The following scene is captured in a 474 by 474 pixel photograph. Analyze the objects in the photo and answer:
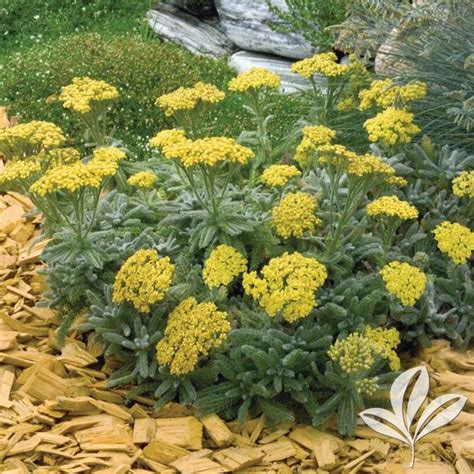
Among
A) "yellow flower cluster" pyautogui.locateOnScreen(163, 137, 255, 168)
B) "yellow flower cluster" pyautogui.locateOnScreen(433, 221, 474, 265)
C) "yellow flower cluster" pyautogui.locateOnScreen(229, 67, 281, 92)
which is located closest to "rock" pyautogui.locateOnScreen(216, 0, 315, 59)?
"yellow flower cluster" pyautogui.locateOnScreen(229, 67, 281, 92)

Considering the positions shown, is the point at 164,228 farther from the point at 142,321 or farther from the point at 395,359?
the point at 395,359

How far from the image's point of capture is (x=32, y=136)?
4090mm

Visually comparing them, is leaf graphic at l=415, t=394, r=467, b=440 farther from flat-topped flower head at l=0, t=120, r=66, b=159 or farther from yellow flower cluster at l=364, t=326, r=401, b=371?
flat-topped flower head at l=0, t=120, r=66, b=159

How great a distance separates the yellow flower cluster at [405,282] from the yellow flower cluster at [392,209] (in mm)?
222

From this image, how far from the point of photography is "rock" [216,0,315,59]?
7.89m

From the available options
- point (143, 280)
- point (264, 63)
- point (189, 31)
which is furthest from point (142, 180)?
point (189, 31)

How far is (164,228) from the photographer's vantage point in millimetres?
4180

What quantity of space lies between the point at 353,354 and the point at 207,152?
102 centimetres

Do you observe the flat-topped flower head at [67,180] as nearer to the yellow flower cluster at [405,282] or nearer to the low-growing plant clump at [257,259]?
the low-growing plant clump at [257,259]

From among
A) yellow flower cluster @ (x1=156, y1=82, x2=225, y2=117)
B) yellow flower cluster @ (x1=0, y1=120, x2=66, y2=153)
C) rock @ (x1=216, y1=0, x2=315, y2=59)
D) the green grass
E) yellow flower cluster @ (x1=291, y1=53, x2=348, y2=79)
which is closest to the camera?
yellow flower cluster @ (x1=0, y1=120, x2=66, y2=153)

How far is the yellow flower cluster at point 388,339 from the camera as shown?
3691mm

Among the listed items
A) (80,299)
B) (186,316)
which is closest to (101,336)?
(80,299)

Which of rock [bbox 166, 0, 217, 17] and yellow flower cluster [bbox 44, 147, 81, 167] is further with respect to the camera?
rock [bbox 166, 0, 217, 17]

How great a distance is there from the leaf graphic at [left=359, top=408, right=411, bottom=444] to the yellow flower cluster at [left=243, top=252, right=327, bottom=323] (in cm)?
50
